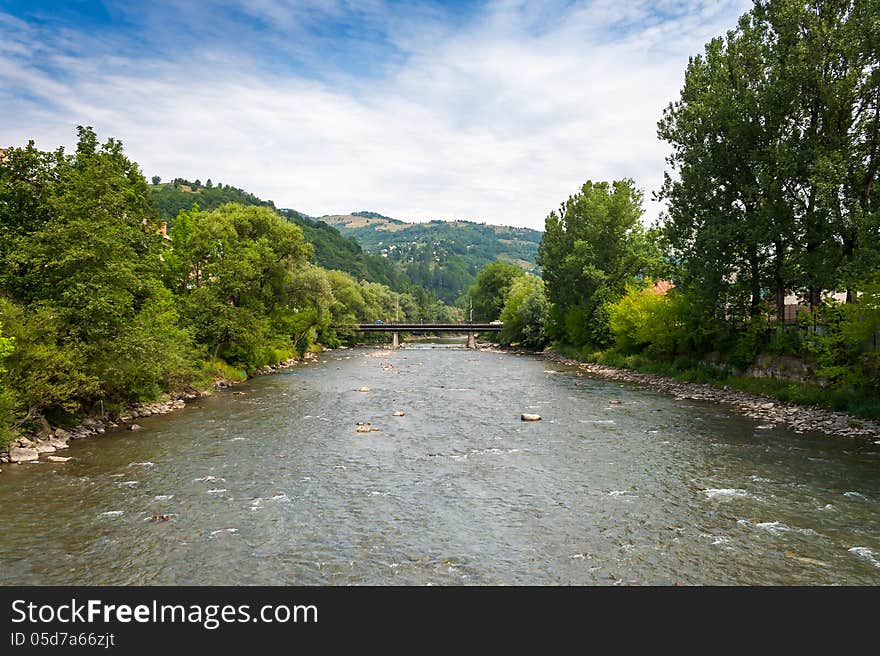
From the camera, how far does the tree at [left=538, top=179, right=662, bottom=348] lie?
58.1 m

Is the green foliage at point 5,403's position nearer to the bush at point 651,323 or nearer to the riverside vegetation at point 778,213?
the riverside vegetation at point 778,213

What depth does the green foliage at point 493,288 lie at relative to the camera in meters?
112

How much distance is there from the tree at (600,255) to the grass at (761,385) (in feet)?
24.7

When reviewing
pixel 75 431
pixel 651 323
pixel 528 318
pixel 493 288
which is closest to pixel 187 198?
pixel 493 288

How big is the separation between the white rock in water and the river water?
80 centimetres

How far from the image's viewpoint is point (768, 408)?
92.2ft

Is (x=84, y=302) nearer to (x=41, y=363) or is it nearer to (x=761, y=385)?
(x=41, y=363)

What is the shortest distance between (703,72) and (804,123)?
7731 mm

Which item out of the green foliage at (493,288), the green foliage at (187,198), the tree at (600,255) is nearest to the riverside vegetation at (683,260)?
the tree at (600,255)

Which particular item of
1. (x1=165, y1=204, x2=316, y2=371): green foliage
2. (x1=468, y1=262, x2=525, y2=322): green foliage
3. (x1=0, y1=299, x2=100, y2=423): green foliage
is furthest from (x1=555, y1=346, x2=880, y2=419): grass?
(x1=468, y1=262, x2=525, y2=322): green foliage
